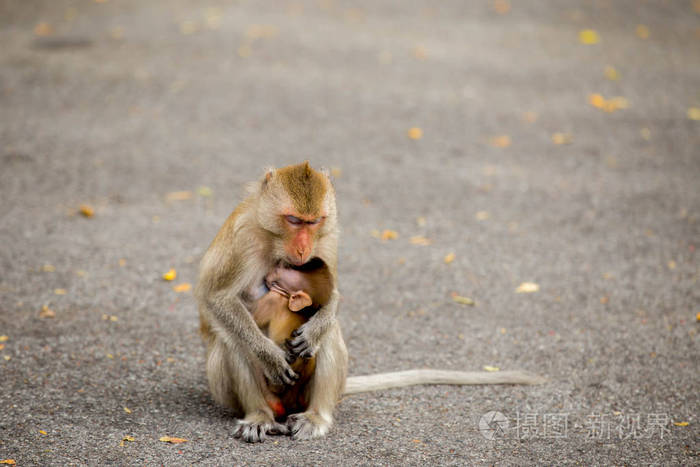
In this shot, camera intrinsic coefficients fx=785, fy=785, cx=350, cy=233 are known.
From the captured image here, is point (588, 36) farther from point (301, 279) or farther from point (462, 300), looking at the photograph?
point (301, 279)

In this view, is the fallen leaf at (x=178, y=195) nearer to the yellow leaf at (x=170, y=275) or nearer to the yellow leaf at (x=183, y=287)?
the yellow leaf at (x=170, y=275)

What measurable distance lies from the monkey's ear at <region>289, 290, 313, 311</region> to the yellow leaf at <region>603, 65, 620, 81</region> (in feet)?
28.5

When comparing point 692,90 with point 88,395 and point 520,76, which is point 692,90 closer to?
point 520,76

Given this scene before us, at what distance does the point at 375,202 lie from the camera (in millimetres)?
7938

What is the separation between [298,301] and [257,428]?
2.30 feet

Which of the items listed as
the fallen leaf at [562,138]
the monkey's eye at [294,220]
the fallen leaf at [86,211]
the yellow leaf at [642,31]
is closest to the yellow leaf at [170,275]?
the fallen leaf at [86,211]

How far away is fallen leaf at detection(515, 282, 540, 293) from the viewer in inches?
251

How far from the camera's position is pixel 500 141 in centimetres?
948

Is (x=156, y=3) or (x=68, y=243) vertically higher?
(x=156, y=3)

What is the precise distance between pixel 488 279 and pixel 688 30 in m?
9.29

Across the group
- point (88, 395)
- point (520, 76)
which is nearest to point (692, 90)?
point (520, 76)

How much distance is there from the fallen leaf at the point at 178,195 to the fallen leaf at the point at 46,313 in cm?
225

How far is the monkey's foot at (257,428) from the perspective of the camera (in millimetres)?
4105
